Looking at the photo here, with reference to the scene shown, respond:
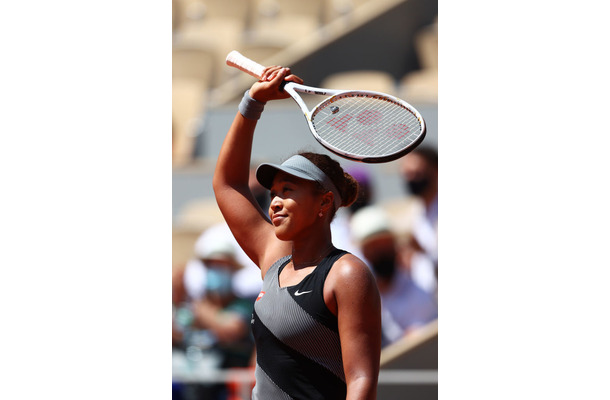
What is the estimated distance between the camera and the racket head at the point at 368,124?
1.89 meters

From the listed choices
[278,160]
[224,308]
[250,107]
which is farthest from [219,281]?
[250,107]

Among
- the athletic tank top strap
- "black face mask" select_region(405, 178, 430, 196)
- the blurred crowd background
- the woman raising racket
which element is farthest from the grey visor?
"black face mask" select_region(405, 178, 430, 196)

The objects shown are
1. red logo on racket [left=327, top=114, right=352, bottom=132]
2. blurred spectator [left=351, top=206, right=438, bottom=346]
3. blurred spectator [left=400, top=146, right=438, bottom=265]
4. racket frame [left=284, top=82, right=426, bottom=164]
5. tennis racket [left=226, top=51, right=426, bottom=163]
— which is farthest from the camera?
blurred spectator [left=400, top=146, right=438, bottom=265]

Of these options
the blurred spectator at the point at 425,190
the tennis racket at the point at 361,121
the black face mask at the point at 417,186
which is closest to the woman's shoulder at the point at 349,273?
the tennis racket at the point at 361,121

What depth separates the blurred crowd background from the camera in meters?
3.66

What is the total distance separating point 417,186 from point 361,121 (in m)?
2.05

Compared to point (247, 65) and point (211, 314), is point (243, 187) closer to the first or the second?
point (247, 65)

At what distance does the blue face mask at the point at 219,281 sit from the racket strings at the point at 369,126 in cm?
190

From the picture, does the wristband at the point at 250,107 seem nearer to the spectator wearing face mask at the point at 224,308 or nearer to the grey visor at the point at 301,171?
the grey visor at the point at 301,171

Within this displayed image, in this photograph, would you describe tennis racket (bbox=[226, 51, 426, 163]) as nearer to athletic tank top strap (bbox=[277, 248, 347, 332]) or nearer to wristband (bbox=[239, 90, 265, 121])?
wristband (bbox=[239, 90, 265, 121])

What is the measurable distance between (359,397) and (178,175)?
3139 millimetres

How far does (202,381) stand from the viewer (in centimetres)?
351

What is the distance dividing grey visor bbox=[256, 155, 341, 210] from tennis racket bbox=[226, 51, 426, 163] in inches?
2.7

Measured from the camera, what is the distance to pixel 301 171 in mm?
1753
